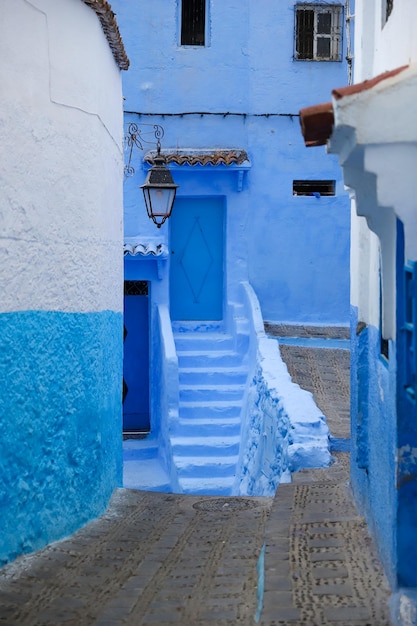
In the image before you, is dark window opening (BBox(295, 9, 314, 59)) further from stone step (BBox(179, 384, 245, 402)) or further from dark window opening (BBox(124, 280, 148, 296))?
stone step (BBox(179, 384, 245, 402))

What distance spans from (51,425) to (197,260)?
9354 mm

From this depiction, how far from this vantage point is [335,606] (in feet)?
16.6

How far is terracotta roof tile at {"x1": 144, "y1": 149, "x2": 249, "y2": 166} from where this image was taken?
14.9 m

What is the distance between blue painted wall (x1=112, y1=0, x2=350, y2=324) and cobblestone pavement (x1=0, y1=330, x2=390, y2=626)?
24.6 ft

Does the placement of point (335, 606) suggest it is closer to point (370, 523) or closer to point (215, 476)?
point (370, 523)

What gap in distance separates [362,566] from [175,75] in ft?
37.6

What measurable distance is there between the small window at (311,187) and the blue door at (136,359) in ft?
10.6

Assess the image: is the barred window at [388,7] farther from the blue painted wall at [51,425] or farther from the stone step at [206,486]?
the stone step at [206,486]

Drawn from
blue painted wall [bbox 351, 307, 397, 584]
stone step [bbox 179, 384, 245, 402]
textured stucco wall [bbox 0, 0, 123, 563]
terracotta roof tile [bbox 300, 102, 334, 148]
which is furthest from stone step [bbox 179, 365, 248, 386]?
terracotta roof tile [bbox 300, 102, 334, 148]

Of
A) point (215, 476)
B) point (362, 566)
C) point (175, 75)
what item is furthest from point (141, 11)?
point (362, 566)

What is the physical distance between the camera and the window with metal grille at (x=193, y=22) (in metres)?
15.6

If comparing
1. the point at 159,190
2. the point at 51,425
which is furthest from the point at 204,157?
the point at 51,425

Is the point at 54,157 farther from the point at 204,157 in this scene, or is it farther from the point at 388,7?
the point at 204,157

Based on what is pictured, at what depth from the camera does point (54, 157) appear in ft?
22.4
